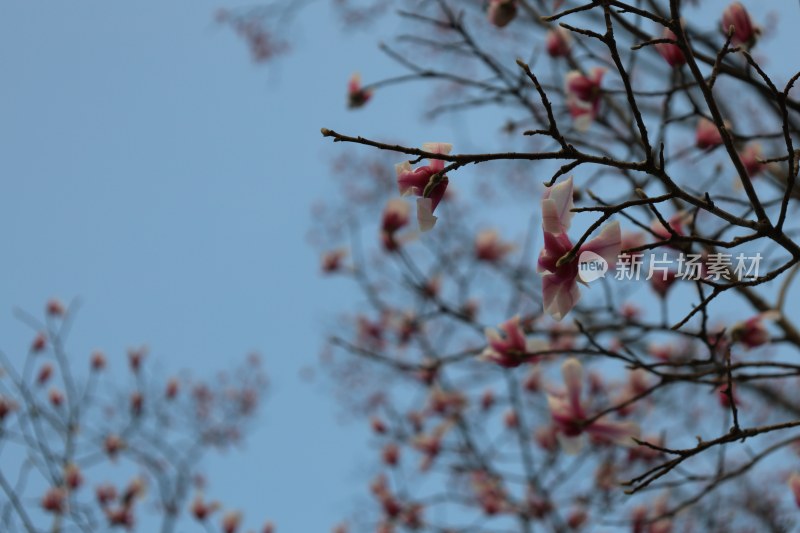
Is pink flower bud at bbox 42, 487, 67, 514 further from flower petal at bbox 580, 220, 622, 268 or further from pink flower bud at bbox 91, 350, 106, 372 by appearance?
flower petal at bbox 580, 220, 622, 268

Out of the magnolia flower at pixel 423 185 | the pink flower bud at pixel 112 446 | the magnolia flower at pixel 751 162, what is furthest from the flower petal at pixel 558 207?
the pink flower bud at pixel 112 446

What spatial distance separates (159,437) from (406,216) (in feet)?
8.71

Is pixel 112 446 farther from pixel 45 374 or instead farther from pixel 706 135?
pixel 706 135

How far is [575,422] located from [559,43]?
151 centimetres

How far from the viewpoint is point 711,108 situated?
1.09 m

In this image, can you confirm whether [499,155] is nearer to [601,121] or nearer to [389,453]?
[601,121]

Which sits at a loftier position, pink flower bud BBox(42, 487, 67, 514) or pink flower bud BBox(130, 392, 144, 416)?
pink flower bud BBox(130, 392, 144, 416)

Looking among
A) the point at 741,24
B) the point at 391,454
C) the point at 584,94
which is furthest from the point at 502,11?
the point at 391,454

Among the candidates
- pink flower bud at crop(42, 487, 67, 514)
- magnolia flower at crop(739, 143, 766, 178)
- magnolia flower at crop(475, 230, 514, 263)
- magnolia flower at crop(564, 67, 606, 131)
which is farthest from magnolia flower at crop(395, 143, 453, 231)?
Answer: pink flower bud at crop(42, 487, 67, 514)

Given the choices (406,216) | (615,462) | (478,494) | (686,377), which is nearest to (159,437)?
(478,494)

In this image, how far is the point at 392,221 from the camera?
3197 millimetres

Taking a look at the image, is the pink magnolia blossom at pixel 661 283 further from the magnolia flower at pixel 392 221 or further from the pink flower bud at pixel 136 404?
the pink flower bud at pixel 136 404

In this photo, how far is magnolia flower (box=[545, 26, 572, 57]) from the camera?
2820 mm

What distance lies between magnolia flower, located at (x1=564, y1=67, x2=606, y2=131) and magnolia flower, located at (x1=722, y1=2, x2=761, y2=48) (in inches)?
16.2
